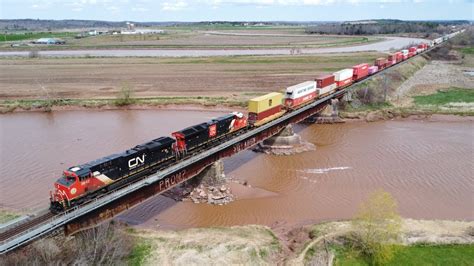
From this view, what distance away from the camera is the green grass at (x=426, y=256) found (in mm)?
21531

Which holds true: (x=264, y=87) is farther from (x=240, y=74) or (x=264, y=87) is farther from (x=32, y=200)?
(x=32, y=200)

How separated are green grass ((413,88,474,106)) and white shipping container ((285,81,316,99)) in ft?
82.9

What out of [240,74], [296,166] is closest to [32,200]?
[296,166]

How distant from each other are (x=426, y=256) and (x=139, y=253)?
17.1m

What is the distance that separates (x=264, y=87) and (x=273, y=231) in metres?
50.9

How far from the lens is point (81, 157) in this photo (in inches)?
1592

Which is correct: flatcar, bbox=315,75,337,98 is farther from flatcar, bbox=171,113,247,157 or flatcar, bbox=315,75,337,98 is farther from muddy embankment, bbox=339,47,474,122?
flatcar, bbox=171,113,247,157

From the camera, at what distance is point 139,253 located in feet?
74.3

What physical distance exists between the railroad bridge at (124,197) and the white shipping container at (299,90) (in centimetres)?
753

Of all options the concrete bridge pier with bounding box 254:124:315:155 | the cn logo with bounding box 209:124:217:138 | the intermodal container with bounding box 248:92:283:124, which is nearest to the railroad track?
the cn logo with bounding box 209:124:217:138

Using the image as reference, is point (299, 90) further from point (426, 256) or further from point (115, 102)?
point (115, 102)

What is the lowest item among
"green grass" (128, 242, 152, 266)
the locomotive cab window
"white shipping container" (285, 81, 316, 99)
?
"green grass" (128, 242, 152, 266)

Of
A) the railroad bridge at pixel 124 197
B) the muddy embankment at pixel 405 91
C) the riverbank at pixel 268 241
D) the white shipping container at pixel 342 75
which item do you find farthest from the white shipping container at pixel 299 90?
the riverbank at pixel 268 241

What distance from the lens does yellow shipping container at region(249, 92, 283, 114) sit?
121ft
